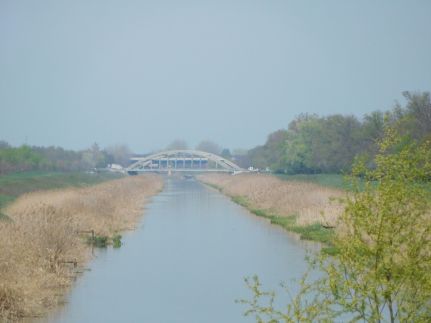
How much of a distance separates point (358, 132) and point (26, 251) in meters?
50.4

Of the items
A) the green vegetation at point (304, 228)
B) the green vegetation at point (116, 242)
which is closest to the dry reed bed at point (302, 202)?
the green vegetation at point (304, 228)

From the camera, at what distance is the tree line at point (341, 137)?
51719mm

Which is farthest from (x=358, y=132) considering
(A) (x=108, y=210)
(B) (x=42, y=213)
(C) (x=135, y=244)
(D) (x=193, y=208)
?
(B) (x=42, y=213)

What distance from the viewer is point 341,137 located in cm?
7219

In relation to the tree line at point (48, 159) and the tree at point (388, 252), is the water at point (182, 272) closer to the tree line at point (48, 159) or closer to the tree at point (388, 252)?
the tree at point (388, 252)

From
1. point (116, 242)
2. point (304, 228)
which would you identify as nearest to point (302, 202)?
point (304, 228)

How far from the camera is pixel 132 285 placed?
2220 cm

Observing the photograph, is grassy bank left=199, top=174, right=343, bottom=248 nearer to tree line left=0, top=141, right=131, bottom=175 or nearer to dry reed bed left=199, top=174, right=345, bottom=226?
dry reed bed left=199, top=174, right=345, bottom=226

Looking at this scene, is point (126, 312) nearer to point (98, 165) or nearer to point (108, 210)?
point (108, 210)

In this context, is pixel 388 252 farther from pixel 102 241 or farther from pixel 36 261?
pixel 102 241

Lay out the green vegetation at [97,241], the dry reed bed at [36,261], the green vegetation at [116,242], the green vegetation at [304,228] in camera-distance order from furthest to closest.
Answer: the green vegetation at [304,228] < the green vegetation at [116,242] < the green vegetation at [97,241] < the dry reed bed at [36,261]

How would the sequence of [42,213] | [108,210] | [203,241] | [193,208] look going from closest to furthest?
[42,213] < [203,241] < [108,210] < [193,208]

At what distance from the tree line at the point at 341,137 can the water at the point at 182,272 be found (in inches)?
559

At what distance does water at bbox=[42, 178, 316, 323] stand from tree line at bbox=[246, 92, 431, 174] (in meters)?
14.2
